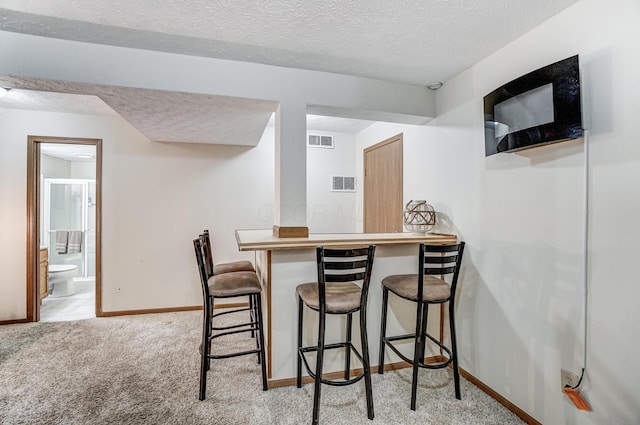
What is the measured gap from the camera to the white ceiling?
154 cm

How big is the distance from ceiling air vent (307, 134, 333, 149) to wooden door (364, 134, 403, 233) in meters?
0.55

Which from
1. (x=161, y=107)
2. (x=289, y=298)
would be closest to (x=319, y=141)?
(x=161, y=107)

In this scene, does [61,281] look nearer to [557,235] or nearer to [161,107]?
[161,107]

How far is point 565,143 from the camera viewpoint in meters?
1.60

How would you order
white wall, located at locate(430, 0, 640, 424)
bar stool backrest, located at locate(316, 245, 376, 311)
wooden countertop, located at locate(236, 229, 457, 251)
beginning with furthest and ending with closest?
wooden countertop, located at locate(236, 229, 457, 251) < bar stool backrest, located at locate(316, 245, 376, 311) < white wall, located at locate(430, 0, 640, 424)

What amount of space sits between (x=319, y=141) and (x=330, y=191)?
0.73 metres

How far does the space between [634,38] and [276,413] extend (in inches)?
104

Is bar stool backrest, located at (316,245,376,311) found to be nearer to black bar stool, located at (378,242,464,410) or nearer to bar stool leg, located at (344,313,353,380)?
black bar stool, located at (378,242,464,410)

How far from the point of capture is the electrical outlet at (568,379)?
1537 mm

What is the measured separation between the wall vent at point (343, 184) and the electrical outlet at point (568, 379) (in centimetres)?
312

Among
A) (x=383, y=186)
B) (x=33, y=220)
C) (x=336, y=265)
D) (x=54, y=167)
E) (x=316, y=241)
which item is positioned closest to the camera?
(x=336, y=265)

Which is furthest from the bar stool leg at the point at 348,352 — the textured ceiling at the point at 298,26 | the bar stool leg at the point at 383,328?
the textured ceiling at the point at 298,26

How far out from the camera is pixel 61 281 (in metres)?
4.22

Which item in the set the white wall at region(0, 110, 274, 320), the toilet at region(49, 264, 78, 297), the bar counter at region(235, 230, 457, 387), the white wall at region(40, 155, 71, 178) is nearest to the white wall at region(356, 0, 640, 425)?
the bar counter at region(235, 230, 457, 387)
